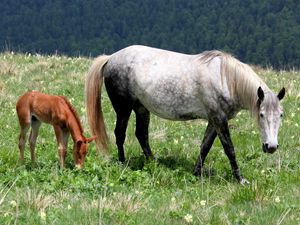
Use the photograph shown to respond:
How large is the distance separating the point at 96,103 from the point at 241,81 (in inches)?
133

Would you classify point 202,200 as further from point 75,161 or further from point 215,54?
point 215,54

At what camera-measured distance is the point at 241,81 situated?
434 inches

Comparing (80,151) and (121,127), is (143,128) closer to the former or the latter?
(121,127)

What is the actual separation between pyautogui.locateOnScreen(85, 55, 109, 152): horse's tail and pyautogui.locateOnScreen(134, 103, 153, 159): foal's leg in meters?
0.76

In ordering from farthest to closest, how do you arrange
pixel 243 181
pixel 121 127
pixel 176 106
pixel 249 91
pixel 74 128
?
1. pixel 121 127
2. pixel 176 106
3. pixel 249 91
4. pixel 243 181
5. pixel 74 128

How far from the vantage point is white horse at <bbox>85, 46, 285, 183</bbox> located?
10.9m

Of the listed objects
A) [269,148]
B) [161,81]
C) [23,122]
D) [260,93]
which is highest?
[260,93]

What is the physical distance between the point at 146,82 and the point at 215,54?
153 centimetres

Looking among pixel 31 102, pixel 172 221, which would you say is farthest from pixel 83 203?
pixel 31 102

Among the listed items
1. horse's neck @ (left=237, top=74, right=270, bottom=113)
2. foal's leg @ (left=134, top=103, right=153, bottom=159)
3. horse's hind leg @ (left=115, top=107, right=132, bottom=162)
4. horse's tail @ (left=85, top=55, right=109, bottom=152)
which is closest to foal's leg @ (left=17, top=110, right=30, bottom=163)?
horse's tail @ (left=85, top=55, right=109, bottom=152)

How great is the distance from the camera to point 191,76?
11.4m

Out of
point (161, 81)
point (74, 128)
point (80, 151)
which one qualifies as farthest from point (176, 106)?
point (80, 151)

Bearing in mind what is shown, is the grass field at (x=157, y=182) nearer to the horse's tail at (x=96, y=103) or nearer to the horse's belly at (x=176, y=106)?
the horse's tail at (x=96, y=103)

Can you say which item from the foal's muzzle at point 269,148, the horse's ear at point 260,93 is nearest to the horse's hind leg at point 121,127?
the horse's ear at point 260,93
